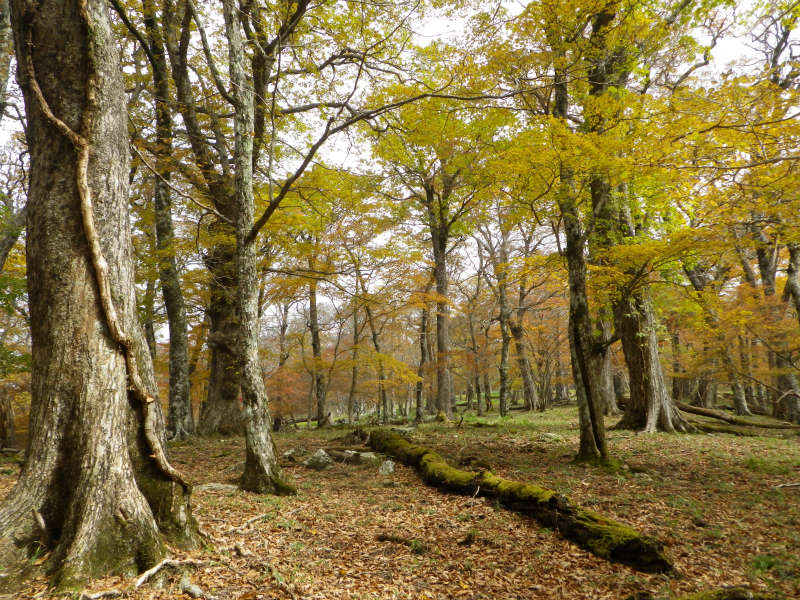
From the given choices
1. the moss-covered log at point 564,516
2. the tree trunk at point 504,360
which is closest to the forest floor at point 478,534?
the moss-covered log at point 564,516

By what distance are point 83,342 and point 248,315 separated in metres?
2.78

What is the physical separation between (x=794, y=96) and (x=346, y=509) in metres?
8.91

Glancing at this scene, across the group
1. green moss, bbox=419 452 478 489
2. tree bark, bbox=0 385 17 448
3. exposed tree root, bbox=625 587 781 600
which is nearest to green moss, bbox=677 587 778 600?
exposed tree root, bbox=625 587 781 600

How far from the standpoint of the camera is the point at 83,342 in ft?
10.8

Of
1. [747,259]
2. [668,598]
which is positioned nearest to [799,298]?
[747,259]

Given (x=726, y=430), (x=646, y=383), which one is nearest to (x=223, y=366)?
(x=646, y=383)

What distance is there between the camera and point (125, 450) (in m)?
3.32

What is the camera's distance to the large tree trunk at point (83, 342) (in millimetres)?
3086

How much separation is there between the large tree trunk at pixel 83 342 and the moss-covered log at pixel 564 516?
3888mm

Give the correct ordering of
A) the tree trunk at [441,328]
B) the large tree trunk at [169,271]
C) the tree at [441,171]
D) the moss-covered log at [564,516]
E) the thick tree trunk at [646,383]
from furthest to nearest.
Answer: the tree trunk at [441,328] < the tree at [441,171] < the thick tree trunk at [646,383] < the large tree trunk at [169,271] < the moss-covered log at [564,516]

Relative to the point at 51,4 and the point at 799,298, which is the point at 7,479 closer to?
the point at 51,4

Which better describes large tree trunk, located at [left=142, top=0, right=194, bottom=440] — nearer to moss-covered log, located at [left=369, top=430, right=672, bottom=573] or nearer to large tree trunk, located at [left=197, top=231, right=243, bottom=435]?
large tree trunk, located at [left=197, top=231, right=243, bottom=435]

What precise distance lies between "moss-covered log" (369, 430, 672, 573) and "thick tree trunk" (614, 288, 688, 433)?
711 cm

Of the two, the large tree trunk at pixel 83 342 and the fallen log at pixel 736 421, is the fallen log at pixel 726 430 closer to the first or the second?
the fallen log at pixel 736 421
